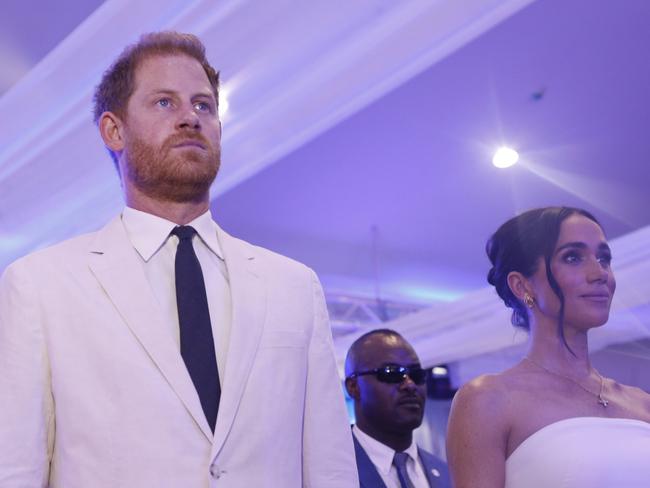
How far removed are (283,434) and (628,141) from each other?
5.44 m

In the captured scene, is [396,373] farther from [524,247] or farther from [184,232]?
[184,232]

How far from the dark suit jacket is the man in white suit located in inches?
50.6

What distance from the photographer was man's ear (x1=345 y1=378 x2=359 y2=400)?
11.9ft

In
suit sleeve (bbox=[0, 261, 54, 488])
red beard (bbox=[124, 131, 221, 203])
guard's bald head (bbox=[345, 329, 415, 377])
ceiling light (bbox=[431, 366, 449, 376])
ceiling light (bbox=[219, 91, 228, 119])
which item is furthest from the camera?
ceiling light (bbox=[431, 366, 449, 376])

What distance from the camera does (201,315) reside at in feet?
5.31

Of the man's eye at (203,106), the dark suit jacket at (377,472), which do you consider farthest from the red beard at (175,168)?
the dark suit jacket at (377,472)

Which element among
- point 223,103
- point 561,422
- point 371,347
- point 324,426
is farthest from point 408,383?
point 324,426

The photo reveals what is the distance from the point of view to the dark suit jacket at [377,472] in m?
2.98

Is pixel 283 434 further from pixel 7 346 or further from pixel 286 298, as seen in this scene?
pixel 7 346

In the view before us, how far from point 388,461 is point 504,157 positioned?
3679mm

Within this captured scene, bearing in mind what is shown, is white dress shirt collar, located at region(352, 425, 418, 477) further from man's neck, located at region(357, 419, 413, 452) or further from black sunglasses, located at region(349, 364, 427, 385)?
black sunglasses, located at region(349, 364, 427, 385)

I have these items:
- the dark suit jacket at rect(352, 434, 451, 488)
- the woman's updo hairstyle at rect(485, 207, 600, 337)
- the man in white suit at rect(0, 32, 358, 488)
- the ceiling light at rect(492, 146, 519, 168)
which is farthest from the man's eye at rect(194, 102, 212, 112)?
the ceiling light at rect(492, 146, 519, 168)

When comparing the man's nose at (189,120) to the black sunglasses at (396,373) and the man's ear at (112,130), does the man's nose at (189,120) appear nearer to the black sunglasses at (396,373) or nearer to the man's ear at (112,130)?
the man's ear at (112,130)

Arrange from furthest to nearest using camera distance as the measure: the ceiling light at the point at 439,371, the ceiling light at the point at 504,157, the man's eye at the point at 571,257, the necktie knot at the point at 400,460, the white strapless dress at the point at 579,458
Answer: the ceiling light at the point at 439,371
the ceiling light at the point at 504,157
the necktie knot at the point at 400,460
the man's eye at the point at 571,257
the white strapless dress at the point at 579,458
